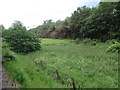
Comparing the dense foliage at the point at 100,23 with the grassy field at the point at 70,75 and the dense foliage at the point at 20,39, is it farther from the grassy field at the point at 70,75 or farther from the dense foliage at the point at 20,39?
the grassy field at the point at 70,75

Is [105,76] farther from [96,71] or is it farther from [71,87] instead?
[71,87]

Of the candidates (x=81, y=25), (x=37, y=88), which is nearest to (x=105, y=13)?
(x=81, y=25)

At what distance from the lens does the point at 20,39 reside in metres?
33.2

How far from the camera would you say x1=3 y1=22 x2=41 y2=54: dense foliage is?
3192cm

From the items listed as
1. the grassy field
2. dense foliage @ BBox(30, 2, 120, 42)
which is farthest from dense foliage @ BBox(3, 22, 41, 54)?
the grassy field

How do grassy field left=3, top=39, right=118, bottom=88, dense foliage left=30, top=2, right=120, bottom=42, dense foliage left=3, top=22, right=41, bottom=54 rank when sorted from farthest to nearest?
→ dense foliage left=30, top=2, right=120, bottom=42
dense foliage left=3, top=22, right=41, bottom=54
grassy field left=3, top=39, right=118, bottom=88

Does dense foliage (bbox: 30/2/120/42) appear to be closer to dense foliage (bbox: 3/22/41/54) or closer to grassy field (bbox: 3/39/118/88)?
dense foliage (bbox: 3/22/41/54)

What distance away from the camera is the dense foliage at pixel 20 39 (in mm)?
31922

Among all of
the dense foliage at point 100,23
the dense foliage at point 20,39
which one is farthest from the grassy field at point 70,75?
the dense foliage at point 100,23

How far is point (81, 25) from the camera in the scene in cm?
4859

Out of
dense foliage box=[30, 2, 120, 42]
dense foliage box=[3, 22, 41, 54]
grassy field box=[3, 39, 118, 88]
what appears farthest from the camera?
dense foliage box=[30, 2, 120, 42]

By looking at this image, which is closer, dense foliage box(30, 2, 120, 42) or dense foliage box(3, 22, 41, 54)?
dense foliage box(3, 22, 41, 54)

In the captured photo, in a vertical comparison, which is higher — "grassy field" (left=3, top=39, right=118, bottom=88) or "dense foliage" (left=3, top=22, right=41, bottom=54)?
"dense foliage" (left=3, top=22, right=41, bottom=54)

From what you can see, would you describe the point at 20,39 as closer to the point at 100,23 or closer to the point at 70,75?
the point at 100,23
